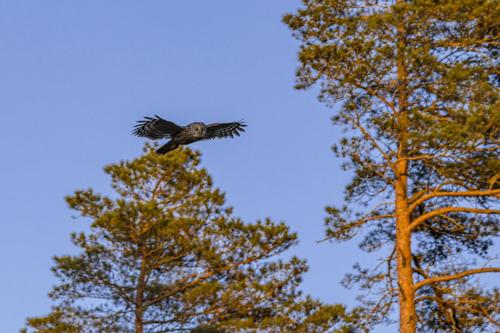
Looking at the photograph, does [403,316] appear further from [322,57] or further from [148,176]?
[148,176]

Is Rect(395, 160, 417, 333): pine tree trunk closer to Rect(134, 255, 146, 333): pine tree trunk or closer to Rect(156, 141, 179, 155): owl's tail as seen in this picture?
Rect(156, 141, 179, 155): owl's tail

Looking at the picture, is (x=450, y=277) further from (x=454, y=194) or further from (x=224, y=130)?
(x=224, y=130)

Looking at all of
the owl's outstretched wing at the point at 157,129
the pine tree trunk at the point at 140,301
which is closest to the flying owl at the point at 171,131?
the owl's outstretched wing at the point at 157,129

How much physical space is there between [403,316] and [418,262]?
1560 millimetres

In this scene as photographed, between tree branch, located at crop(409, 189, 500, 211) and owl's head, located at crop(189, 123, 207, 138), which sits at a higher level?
owl's head, located at crop(189, 123, 207, 138)

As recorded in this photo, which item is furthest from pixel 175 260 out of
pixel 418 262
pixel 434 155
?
pixel 434 155

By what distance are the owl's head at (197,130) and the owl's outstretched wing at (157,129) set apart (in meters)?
0.19

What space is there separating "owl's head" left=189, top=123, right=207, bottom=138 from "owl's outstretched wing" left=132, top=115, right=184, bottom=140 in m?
0.19

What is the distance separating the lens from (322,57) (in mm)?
16250

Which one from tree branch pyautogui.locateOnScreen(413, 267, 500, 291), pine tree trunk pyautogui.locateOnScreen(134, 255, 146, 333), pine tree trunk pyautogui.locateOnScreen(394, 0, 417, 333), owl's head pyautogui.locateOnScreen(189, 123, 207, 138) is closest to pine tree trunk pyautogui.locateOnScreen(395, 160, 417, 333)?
pine tree trunk pyautogui.locateOnScreen(394, 0, 417, 333)

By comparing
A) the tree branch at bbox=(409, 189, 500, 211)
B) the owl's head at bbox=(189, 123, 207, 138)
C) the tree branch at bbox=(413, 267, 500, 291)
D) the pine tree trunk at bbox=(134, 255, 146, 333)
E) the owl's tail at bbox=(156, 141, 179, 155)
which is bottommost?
the tree branch at bbox=(413, 267, 500, 291)

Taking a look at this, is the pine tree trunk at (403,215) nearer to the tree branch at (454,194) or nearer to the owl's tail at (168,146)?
the tree branch at (454,194)

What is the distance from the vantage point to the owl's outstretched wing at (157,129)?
17438 millimetres

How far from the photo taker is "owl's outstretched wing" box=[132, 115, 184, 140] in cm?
1744
